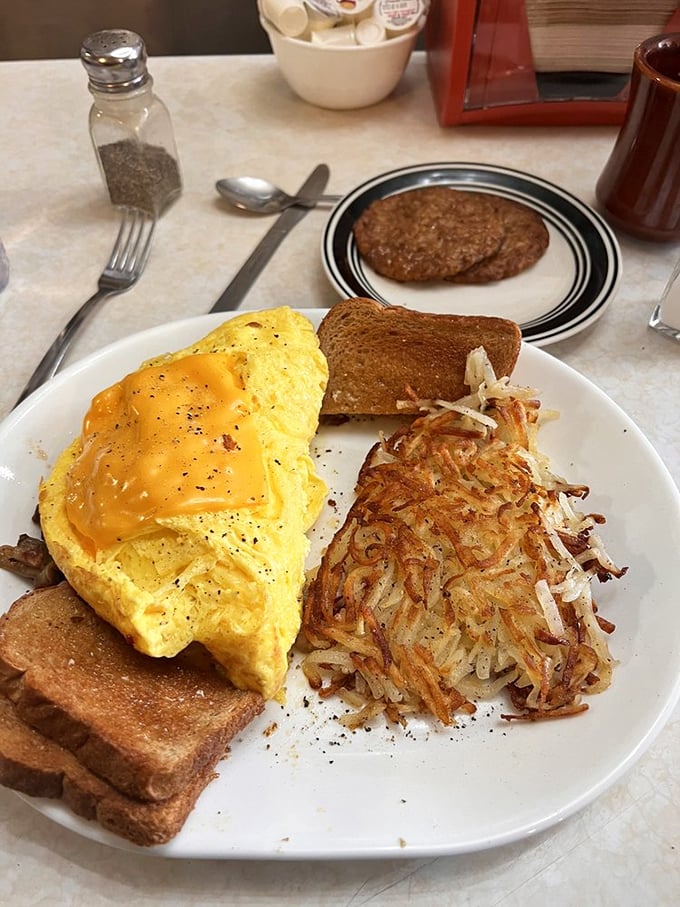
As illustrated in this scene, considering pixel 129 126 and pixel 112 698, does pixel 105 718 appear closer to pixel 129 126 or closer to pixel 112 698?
pixel 112 698

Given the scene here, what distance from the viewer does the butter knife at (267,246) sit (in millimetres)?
2738

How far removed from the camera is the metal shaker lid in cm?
257

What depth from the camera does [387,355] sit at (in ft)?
7.73

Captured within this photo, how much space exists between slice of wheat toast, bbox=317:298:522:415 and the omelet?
328 mm

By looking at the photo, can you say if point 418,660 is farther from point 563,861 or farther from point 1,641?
A: point 1,641

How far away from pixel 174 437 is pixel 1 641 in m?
0.57

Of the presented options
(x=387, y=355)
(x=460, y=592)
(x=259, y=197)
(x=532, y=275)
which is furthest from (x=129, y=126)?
(x=460, y=592)

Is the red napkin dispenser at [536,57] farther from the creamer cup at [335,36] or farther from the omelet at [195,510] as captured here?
the omelet at [195,510]

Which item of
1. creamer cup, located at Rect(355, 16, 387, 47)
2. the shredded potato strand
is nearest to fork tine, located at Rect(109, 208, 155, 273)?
creamer cup, located at Rect(355, 16, 387, 47)

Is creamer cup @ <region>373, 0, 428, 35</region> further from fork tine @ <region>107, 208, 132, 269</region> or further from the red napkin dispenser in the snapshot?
fork tine @ <region>107, 208, 132, 269</region>

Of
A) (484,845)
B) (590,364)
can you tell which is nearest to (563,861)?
(484,845)

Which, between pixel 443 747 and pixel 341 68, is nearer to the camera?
pixel 443 747

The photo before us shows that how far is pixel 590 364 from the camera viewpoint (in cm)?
262

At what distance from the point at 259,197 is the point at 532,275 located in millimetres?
1158
